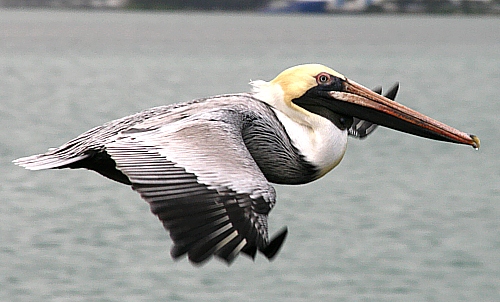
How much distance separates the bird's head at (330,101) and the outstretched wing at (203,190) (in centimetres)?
73

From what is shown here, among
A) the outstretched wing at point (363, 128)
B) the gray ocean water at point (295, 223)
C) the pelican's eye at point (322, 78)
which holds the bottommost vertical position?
the gray ocean water at point (295, 223)

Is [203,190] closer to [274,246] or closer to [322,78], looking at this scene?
[274,246]

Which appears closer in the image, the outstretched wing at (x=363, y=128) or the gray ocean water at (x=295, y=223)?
the outstretched wing at (x=363, y=128)

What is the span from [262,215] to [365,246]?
47.2ft

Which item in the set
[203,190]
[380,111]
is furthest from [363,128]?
[203,190]

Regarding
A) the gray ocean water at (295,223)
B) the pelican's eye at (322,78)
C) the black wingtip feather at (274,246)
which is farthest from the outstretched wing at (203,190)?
the gray ocean water at (295,223)

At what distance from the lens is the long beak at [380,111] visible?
5.26 metres

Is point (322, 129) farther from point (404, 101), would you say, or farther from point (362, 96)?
point (404, 101)

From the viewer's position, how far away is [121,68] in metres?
60.0

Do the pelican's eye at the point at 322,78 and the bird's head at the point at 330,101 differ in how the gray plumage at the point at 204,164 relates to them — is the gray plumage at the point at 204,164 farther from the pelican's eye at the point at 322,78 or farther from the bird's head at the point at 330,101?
the pelican's eye at the point at 322,78

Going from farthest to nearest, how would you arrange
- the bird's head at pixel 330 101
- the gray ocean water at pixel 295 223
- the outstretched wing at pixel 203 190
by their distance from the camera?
the gray ocean water at pixel 295 223 → the bird's head at pixel 330 101 → the outstretched wing at pixel 203 190

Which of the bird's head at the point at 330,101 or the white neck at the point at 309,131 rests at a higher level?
the bird's head at the point at 330,101

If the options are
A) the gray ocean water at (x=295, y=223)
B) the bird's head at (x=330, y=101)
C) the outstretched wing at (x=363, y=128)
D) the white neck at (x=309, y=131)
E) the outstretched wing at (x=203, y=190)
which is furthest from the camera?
the gray ocean water at (x=295, y=223)

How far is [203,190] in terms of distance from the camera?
13.9 feet
